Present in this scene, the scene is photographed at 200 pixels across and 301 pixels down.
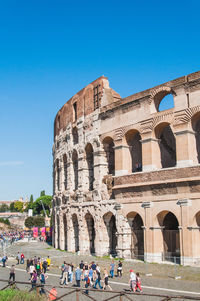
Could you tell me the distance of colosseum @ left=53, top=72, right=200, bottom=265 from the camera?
69.3 ft

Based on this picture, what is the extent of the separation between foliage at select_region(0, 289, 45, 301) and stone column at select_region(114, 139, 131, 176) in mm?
14518

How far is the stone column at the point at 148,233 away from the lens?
22016 mm

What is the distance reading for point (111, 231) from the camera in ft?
88.0

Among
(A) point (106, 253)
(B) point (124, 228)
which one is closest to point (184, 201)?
(B) point (124, 228)

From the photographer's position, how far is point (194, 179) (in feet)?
66.1

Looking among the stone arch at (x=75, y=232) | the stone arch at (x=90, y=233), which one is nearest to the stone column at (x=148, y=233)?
the stone arch at (x=90, y=233)

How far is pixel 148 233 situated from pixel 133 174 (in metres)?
3.96

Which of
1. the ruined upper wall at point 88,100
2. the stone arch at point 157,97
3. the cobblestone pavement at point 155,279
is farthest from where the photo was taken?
the ruined upper wall at point 88,100

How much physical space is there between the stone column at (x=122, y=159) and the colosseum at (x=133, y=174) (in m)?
0.07

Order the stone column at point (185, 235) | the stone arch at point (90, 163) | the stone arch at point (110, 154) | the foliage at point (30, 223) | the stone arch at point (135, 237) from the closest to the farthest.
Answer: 1. the stone column at point (185, 235)
2. the stone arch at point (135, 237)
3. the stone arch at point (110, 154)
4. the stone arch at point (90, 163)
5. the foliage at point (30, 223)

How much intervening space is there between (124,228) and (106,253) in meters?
Result: 3.13

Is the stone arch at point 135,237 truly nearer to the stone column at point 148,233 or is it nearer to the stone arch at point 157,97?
the stone column at point 148,233

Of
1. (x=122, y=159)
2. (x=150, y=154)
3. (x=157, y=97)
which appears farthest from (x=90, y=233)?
(x=157, y=97)

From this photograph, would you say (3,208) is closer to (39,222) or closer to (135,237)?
(39,222)
